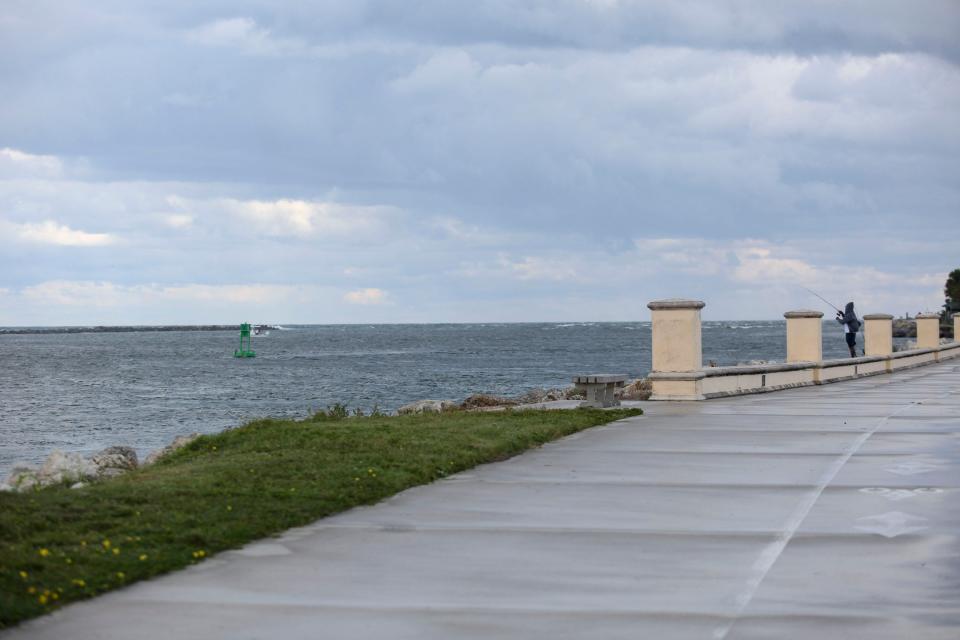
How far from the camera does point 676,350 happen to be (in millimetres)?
22047

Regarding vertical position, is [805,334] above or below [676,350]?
above

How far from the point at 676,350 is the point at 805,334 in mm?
8714

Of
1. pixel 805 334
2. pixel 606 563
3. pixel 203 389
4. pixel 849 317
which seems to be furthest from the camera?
pixel 203 389

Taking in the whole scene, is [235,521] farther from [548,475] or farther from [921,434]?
[921,434]

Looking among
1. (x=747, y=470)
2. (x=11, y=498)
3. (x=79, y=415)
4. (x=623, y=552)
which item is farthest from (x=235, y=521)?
(x=79, y=415)

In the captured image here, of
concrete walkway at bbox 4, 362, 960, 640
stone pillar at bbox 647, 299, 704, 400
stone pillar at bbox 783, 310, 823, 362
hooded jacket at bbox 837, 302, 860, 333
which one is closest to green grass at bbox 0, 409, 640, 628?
concrete walkway at bbox 4, 362, 960, 640

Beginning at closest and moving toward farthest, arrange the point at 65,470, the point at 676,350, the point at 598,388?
the point at 65,470, the point at 598,388, the point at 676,350

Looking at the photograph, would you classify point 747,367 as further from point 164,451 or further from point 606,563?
point 606,563

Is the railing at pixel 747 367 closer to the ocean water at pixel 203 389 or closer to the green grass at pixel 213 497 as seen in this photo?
the green grass at pixel 213 497

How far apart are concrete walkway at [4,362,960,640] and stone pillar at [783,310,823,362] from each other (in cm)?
1592

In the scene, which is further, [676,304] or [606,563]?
[676,304]

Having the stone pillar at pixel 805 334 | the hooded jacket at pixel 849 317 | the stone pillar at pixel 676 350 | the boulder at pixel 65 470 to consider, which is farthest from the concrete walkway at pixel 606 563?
the hooded jacket at pixel 849 317

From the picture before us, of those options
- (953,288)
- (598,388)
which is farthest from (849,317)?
(953,288)

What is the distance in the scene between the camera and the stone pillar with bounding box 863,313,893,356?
37022 millimetres
